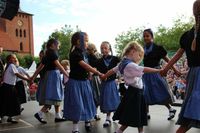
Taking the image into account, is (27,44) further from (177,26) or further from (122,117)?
(122,117)

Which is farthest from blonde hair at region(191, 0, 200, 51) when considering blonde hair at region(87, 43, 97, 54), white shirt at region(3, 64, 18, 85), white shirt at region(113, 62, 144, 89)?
white shirt at region(3, 64, 18, 85)

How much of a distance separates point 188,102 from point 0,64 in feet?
16.6

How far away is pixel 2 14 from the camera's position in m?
12.8

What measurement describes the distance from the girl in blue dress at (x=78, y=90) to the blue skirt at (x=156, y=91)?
133cm

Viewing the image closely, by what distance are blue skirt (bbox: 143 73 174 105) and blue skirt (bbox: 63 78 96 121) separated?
135cm

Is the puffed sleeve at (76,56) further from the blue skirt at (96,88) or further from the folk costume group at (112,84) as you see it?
the blue skirt at (96,88)

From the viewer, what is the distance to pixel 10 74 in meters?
8.23

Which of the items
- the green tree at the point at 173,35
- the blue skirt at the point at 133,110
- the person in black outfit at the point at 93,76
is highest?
the green tree at the point at 173,35

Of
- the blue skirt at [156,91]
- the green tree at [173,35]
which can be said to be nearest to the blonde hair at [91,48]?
the blue skirt at [156,91]

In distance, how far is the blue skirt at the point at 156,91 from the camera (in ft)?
24.3

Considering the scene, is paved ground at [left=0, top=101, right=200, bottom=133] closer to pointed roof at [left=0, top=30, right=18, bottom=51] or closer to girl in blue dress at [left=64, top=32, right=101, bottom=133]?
girl in blue dress at [left=64, top=32, right=101, bottom=133]

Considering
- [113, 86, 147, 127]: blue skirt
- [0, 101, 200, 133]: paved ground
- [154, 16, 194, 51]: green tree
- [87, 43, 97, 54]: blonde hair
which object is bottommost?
[0, 101, 200, 133]: paved ground

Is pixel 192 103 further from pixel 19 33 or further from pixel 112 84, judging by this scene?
pixel 19 33

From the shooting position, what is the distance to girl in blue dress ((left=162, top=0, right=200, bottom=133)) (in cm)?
440
